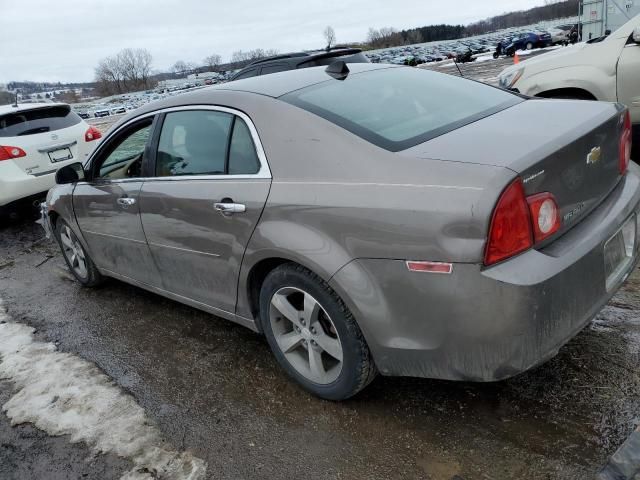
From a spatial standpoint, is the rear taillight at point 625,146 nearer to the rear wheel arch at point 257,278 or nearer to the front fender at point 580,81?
the rear wheel arch at point 257,278

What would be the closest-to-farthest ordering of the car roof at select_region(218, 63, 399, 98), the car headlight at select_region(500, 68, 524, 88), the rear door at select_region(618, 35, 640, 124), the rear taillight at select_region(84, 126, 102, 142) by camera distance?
1. the car roof at select_region(218, 63, 399, 98)
2. the rear door at select_region(618, 35, 640, 124)
3. the car headlight at select_region(500, 68, 524, 88)
4. the rear taillight at select_region(84, 126, 102, 142)

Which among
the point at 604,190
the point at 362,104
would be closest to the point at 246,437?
the point at 362,104

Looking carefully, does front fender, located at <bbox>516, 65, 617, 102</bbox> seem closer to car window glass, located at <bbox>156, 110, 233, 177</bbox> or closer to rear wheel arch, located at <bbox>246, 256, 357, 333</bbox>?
car window glass, located at <bbox>156, 110, 233, 177</bbox>

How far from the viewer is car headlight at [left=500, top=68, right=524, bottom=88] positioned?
6.14 metres

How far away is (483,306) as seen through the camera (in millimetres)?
1963

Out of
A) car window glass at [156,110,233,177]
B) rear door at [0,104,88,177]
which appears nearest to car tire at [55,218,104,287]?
car window glass at [156,110,233,177]

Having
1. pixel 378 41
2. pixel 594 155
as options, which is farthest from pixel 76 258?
pixel 378 41

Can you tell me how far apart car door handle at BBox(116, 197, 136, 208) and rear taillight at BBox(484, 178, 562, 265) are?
7.81 ft

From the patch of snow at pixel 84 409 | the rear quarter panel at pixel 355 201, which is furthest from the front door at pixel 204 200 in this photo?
the patch of snow at pixel 84 409

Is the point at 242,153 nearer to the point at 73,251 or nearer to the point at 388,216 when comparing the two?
the point at 388,216

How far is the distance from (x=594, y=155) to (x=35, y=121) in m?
7.01

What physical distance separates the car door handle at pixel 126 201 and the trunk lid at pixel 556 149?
1988 millimetres

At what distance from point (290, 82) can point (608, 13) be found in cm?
1600

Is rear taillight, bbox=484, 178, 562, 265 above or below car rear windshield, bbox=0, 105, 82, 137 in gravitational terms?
below
